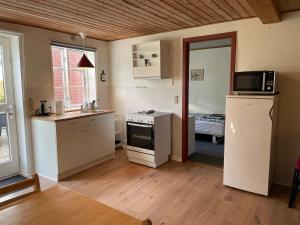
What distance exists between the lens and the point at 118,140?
4.90 meters

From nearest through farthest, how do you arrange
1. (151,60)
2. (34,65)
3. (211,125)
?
1. (34,65)
2. (151,60)
3. (211,125)

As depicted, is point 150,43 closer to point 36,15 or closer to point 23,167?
point 36,15

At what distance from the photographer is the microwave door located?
2.80m

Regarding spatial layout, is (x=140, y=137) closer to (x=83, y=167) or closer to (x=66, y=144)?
(x=83, y=167)

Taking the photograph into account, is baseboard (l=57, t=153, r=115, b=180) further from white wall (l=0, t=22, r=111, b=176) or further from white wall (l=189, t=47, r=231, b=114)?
white wall (l=189, t=47, r=231, b=114)

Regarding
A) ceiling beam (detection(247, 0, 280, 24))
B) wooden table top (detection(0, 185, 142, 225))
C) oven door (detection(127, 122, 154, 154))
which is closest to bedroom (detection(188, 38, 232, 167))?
oven door (detection(127, 122, 154, 154))

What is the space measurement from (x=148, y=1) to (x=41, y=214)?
225cm

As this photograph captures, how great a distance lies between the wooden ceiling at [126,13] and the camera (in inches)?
97.9

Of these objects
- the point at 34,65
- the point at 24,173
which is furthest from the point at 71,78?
the point at 24,173

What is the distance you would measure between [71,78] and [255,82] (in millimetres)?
3182

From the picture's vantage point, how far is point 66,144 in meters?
3.34

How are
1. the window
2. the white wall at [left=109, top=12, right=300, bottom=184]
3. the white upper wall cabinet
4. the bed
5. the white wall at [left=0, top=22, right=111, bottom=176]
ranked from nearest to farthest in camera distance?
the white wall at [left=109, top=12, right=300, bottom=184]
the white wall at [left=0, top=22, right=111, bottom=176]
the white upper wall cabinet
the window
the bed

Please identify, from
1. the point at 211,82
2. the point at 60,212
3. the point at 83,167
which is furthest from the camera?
the point at 211,82

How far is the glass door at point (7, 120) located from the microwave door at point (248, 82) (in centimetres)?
333
